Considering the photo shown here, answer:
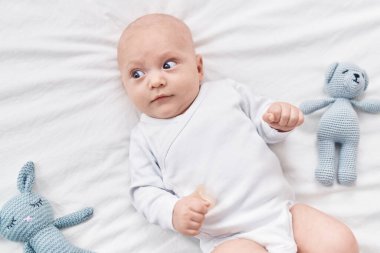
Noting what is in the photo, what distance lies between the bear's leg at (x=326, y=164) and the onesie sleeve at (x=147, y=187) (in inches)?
13.4

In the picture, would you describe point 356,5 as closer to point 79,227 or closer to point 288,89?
point 288,89

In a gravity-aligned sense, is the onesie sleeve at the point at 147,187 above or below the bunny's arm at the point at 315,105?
below

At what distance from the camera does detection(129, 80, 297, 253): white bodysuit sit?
1.25 m

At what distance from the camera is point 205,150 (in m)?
1.29

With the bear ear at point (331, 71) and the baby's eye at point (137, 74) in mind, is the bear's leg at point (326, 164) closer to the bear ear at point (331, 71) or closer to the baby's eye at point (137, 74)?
the bear ear at point (331, 71)

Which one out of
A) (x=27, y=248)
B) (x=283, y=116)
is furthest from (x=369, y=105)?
(x=27, y=248)

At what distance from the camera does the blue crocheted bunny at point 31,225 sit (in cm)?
124

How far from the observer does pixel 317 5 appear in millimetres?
1432

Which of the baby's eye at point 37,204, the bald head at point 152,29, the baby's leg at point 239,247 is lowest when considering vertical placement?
the baby's leg at point 239,247

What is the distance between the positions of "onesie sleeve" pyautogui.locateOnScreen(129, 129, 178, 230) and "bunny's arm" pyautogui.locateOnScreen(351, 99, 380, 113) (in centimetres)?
48

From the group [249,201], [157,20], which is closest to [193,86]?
[157,20]

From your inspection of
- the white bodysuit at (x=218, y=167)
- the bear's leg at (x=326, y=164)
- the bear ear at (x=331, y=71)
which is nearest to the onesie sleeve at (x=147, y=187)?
the white bodysuit at (x=218, y=167)

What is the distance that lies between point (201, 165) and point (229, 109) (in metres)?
0.15

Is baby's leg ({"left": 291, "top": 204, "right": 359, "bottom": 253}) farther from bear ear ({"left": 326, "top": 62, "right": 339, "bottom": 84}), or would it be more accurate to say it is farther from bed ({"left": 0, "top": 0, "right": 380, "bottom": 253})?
bear ear ({"left": 326, "top": 62, "right": 339, "bottom": 84})
